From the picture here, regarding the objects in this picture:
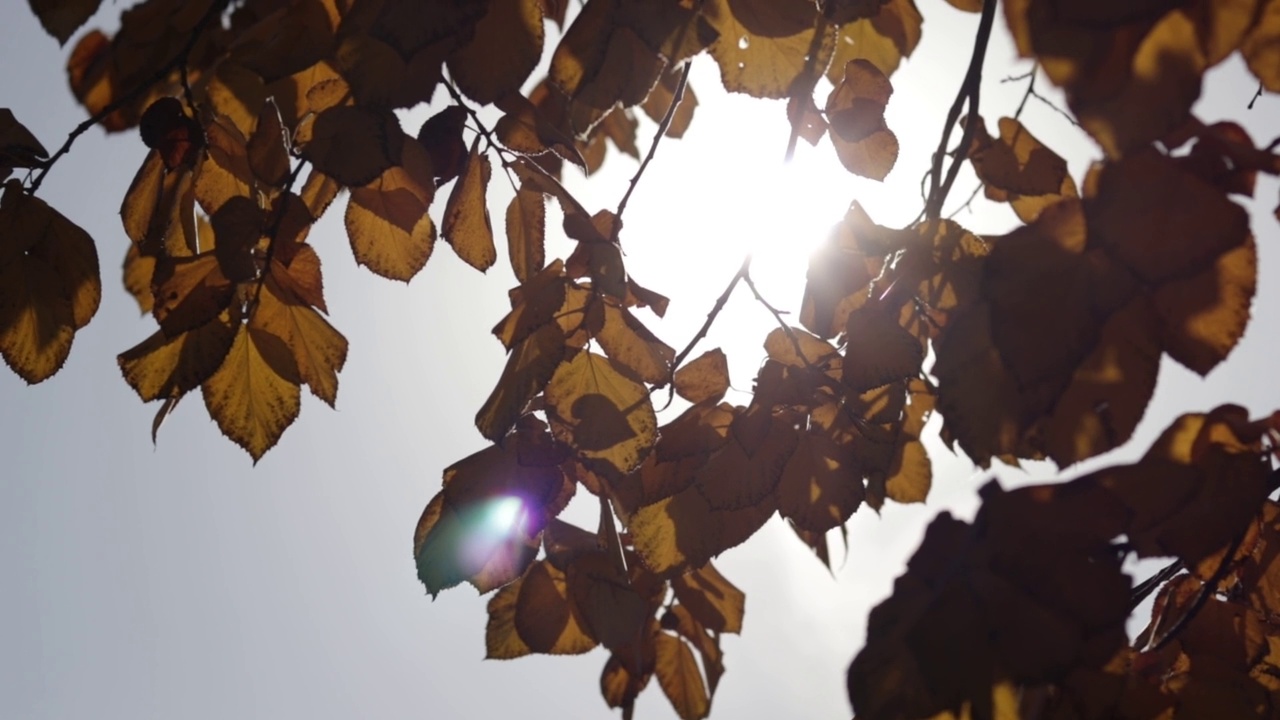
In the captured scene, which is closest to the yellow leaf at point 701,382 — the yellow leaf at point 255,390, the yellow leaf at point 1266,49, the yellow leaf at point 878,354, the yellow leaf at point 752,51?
the yellow leaf at point 878,354

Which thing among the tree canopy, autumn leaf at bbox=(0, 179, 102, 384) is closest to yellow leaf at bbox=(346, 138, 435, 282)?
the tree canopy

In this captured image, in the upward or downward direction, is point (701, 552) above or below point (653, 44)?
below

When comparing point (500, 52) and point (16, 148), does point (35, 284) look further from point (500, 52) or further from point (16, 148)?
point (500, 52)

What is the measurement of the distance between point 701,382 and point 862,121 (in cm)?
39

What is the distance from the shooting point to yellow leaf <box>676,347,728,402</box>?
1.09 m

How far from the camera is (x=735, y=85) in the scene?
0.96m

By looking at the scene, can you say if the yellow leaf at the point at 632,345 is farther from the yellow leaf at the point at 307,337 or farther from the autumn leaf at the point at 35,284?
the autumn leaf at the point at 35,284

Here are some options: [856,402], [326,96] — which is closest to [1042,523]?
[856,402]

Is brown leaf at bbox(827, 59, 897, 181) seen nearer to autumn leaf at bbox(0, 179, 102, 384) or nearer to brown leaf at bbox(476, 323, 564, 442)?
brown leaf at bbox(476, 323, 564, 442)

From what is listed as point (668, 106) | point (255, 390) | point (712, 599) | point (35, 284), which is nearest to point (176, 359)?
point (255, 390)

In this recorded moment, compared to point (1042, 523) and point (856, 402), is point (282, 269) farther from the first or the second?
point (1042, 523)

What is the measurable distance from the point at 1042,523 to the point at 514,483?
0.54 meters

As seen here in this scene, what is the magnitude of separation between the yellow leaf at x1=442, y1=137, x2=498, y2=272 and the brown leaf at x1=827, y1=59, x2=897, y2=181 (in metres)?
0.44

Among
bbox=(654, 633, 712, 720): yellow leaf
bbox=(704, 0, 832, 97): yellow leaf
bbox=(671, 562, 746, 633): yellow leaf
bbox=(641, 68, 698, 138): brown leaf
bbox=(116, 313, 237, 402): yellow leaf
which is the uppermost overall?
bbox=(641, 68, 698, 138): brown leaf
